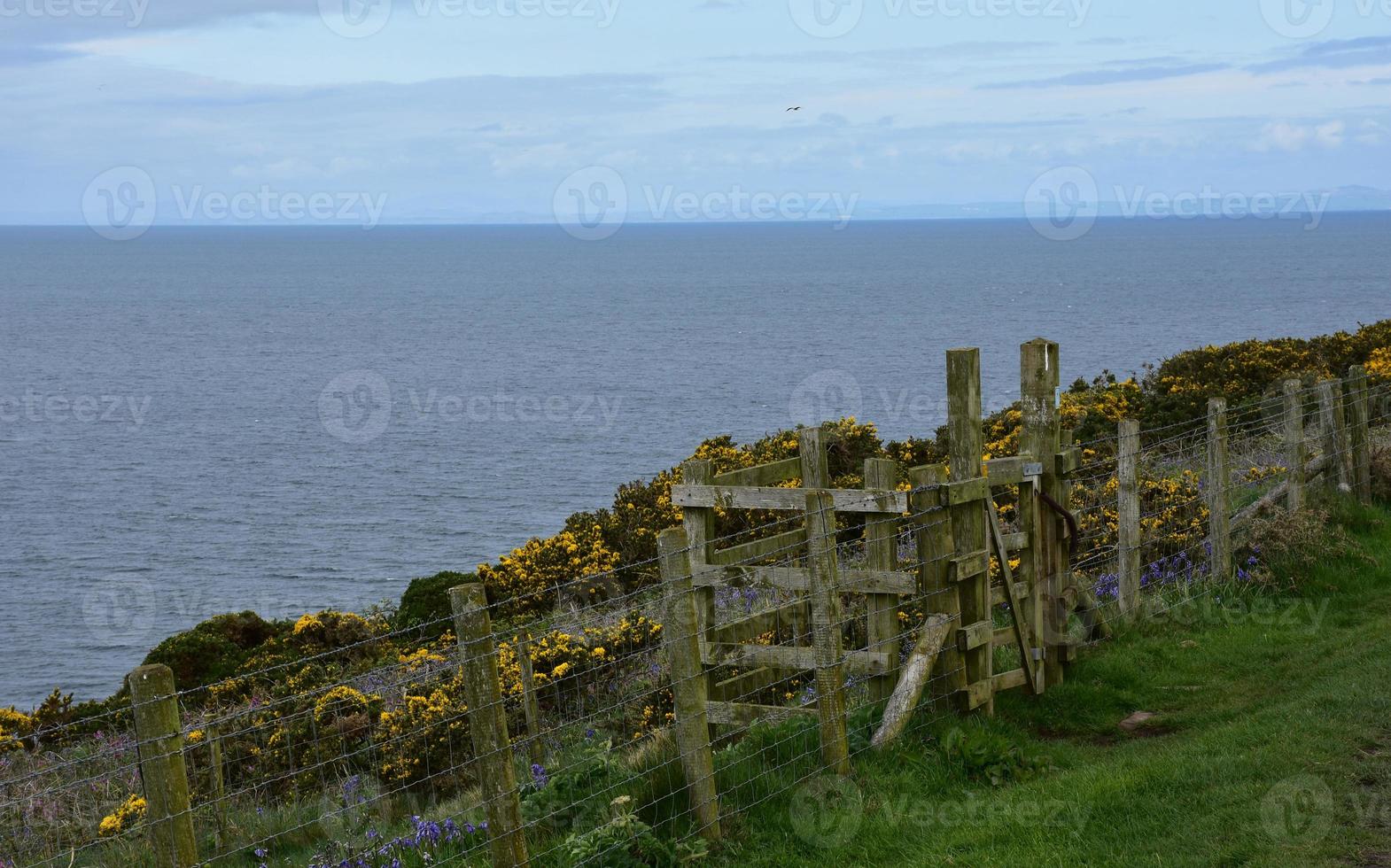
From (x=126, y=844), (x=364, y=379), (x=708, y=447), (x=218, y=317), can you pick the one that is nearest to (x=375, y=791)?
(x=126, y=844)

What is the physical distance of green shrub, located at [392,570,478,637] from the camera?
1766cm

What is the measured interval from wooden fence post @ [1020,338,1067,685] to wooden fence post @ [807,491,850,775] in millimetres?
2384

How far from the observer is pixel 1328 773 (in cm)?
730

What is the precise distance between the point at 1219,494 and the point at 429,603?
10.7 m

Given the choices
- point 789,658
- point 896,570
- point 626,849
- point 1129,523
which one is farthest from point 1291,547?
point 626,849

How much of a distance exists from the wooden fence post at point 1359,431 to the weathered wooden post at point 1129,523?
3.90 metres

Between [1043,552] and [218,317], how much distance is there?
12732 cm

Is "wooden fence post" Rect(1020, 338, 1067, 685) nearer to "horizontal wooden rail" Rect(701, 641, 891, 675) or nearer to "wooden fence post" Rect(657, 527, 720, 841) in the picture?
"horizontal wooden rail" Rect(701, 641, 891, 675)

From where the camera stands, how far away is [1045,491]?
32.1 feet

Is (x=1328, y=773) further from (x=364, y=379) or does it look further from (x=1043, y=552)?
(x=364, y=379)

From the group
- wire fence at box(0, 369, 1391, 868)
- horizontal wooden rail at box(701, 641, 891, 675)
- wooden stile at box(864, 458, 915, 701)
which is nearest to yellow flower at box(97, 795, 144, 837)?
wire fence at box(0, 369, 1391, 868)

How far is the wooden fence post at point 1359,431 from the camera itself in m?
14.0

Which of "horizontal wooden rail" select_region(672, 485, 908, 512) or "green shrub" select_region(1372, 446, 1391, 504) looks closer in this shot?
"horizontal wooden rail" select_region(672, 485, 908, 512)

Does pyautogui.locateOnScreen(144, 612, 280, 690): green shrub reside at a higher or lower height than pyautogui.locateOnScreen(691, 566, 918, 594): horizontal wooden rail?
lower
